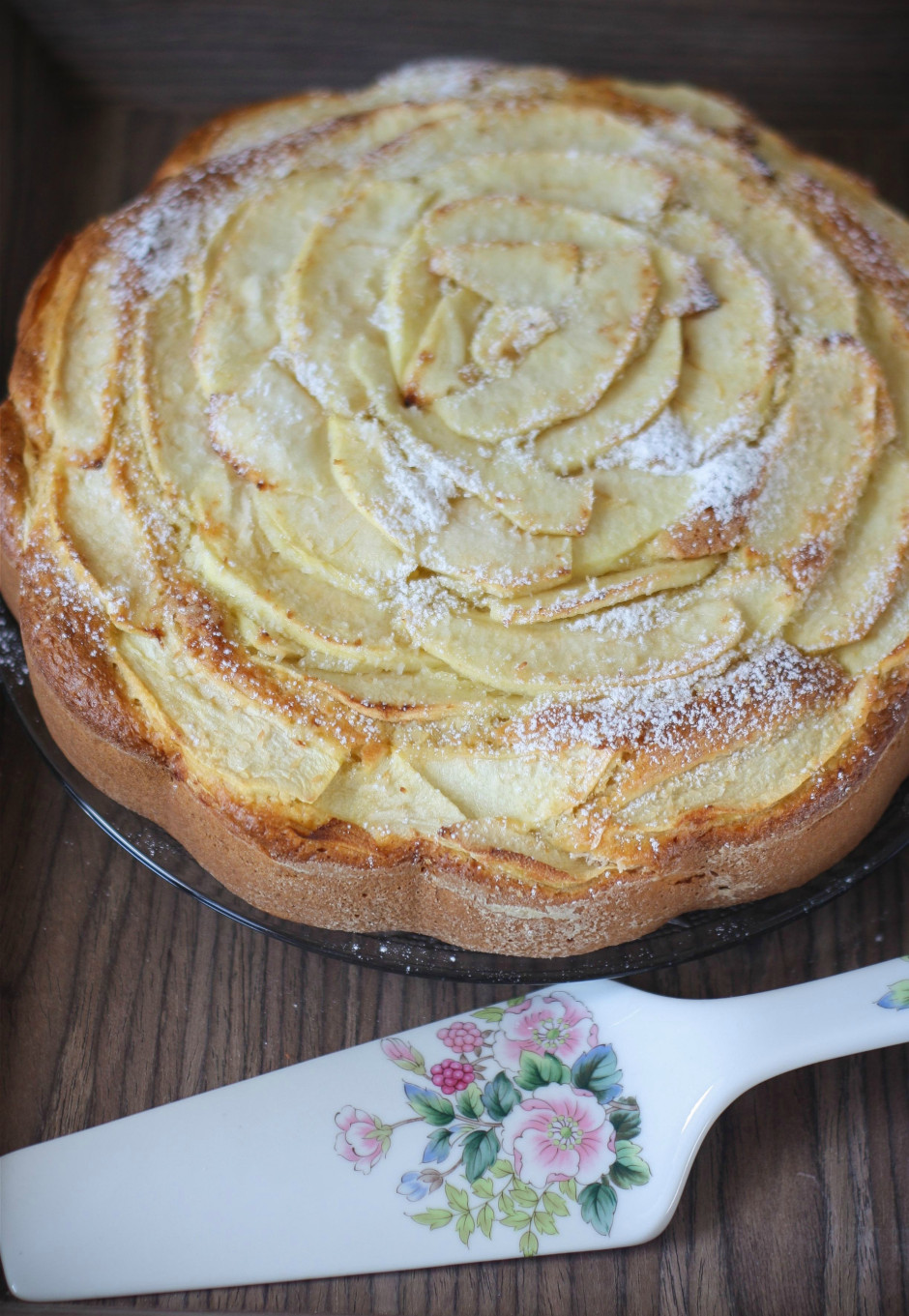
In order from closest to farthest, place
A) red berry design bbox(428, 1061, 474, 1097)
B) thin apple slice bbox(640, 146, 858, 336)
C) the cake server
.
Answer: the cake server, red berry design bbox(428, 1061, 474, 1097), thin apple slice bbox(640, 146, 858, 336)

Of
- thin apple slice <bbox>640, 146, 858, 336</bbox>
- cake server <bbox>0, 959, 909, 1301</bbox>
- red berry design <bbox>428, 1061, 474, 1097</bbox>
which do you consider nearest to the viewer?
cake server <bbox>0, 959, 909, 1301</bbox>

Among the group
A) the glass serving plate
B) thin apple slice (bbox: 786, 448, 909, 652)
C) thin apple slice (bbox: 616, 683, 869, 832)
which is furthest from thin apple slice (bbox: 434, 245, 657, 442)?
the glass serving plate

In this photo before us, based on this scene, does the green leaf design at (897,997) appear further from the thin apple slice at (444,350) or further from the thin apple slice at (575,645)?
the thin apple slice at (444,350)

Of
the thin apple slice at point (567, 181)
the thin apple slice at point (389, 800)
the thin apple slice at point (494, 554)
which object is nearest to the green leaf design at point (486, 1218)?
the thin apple slice at point (389, 800)

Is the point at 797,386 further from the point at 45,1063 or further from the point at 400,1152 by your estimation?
the point at 45,1063

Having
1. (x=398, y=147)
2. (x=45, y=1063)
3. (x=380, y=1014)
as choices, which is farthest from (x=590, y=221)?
(x=45, y=1063)

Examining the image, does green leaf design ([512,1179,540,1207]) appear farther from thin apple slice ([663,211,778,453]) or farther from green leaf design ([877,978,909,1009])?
thin apple slice ([663,211,778,453])

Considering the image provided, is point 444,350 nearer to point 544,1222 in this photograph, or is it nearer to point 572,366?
point 572,366

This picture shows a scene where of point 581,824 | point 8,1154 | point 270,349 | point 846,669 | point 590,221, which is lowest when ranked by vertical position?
point 8,1154
